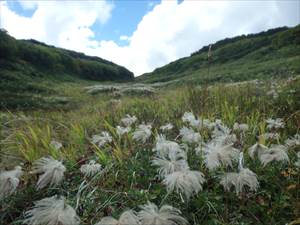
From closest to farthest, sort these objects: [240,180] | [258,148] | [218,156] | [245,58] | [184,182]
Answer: [184,182] < [240,180] < [218,156] < [258,148] < [245,58]

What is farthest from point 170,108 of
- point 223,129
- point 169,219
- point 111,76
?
point 111,76

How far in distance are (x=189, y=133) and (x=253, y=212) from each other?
1.11 metres

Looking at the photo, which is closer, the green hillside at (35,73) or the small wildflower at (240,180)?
A: the small wildflower at (240,180)

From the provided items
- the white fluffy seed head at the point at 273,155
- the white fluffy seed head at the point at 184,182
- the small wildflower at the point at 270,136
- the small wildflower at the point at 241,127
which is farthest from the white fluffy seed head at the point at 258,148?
the small wildflower at the point at 241,127

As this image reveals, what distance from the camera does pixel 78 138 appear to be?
4.90 meters

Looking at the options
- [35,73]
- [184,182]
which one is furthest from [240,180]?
[35,73]

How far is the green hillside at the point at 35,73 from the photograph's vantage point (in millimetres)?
20422

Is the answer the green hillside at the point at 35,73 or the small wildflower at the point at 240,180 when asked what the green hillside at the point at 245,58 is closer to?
the green hillside at the point at 35,73

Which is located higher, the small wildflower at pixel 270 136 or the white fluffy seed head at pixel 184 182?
the white fluffy seed head at pixel 184 182

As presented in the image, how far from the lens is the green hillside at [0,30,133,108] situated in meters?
20.4

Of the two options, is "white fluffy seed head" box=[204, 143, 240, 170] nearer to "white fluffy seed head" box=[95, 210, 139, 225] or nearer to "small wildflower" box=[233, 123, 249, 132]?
"white fluffy seed head" box=[95, 210, 139, 225]

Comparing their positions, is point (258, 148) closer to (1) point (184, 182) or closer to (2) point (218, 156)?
(2) point (218, 156)

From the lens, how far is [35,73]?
3659 centimetres

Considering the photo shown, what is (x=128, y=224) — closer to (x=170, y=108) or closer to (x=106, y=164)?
(x=106, y=164)
